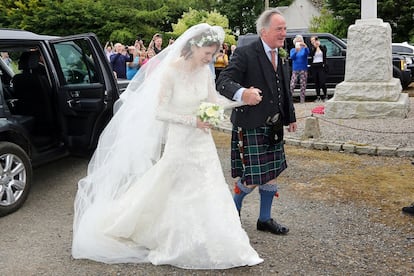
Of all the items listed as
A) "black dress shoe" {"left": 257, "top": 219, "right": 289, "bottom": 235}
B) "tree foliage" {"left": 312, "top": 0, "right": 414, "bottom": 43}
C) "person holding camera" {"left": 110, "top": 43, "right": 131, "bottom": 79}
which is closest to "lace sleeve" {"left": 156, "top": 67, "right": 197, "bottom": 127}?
"black dress shoe" {"left": 257, "top": 219, "right": 289, "bottom": 235}

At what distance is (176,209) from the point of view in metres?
3.86

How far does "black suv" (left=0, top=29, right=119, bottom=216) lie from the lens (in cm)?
589

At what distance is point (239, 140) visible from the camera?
4.24m

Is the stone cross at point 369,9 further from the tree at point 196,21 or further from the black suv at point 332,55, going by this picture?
the tree at point 196,21

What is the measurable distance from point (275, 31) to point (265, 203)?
4.83 ft

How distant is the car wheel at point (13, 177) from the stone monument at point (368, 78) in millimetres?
6294

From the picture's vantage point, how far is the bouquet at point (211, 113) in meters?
3.77

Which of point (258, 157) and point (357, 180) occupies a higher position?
point (258, 157)

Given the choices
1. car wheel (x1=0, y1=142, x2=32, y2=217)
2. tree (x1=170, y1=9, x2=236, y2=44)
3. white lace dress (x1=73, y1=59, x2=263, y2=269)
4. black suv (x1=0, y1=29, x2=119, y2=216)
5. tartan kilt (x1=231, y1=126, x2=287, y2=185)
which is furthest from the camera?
tree (x1=170, y1=9, x2=236, y2=44)

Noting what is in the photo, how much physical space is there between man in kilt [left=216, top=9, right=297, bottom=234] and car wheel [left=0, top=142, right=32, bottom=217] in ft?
7.67

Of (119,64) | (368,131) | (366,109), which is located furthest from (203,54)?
(119,64)

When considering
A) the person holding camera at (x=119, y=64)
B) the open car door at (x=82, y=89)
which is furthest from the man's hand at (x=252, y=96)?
the person holding camera at (x=119, y=64)

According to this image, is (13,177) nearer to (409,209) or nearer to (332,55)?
(409,209)

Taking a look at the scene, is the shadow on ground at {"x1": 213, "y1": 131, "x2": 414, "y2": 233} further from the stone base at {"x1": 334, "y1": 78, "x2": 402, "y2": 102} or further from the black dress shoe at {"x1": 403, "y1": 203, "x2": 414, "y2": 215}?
the stone base at {"x1": 334, "y1": 78, "x2": 402, "y2": 102}
